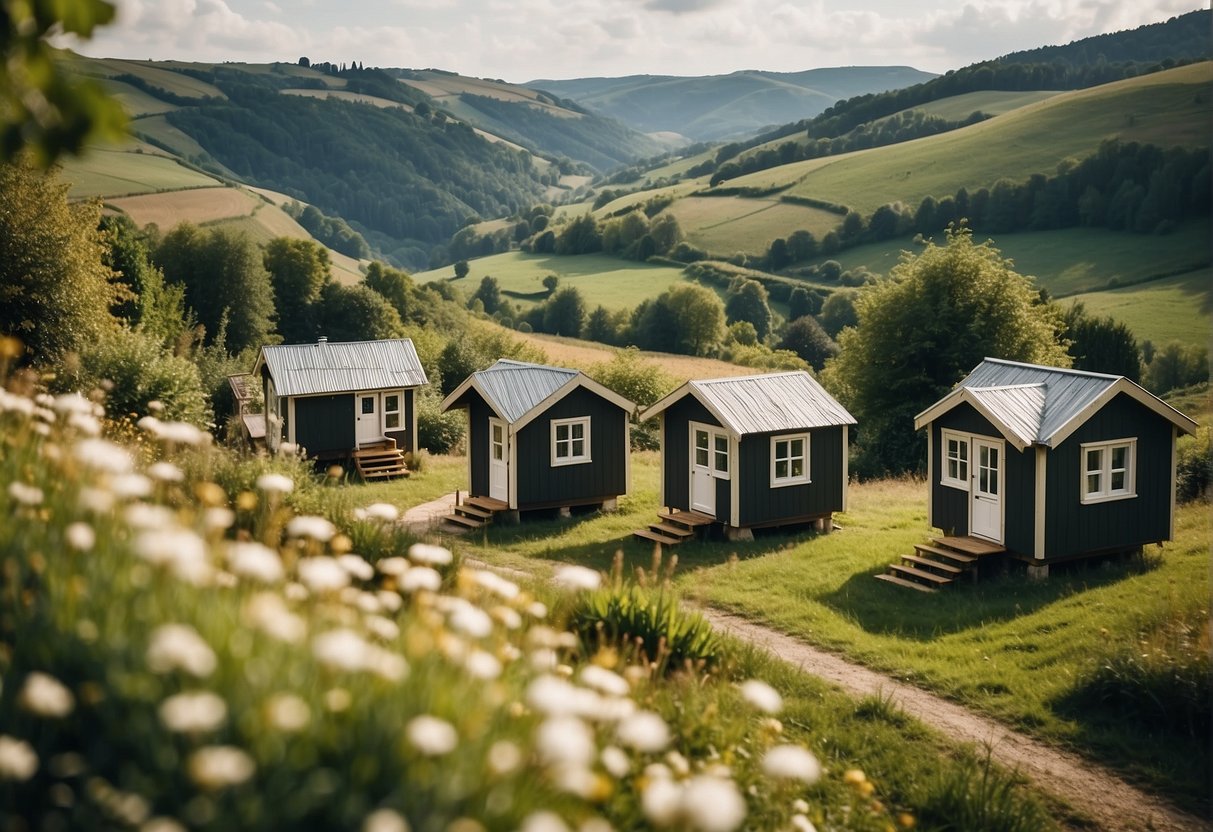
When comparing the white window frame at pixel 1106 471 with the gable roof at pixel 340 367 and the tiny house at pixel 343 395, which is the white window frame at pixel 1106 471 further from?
the gable roof at pixel 340 367

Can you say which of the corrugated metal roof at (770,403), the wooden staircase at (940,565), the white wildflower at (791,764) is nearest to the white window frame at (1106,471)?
the wooden staircase at (940,565)

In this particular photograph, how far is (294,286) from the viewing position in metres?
62.8

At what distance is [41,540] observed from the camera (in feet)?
19.4

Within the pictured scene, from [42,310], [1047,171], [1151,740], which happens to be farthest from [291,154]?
[1151,740]

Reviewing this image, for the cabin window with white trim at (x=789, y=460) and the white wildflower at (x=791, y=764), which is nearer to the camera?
the white wildflower at (x=791, y=764)

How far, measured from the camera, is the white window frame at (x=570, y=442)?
25747 mm

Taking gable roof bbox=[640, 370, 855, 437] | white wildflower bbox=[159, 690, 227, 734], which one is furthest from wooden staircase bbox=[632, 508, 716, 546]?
white wildflower bbox=[159, 690, 227, 734]

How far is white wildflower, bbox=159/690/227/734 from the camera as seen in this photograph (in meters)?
3.93

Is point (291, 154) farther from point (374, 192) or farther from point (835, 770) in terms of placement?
point (835, 770)

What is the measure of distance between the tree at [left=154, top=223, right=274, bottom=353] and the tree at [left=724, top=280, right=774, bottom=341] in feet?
166

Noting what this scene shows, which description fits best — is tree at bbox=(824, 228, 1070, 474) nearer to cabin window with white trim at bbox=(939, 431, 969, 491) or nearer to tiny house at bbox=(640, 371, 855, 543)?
tiny house at bbox=(640, 371, 855, 543)

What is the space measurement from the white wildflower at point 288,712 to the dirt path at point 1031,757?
25.5 ft

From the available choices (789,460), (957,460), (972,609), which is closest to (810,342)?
(789,460)

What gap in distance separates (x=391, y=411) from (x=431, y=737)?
97.2ft
